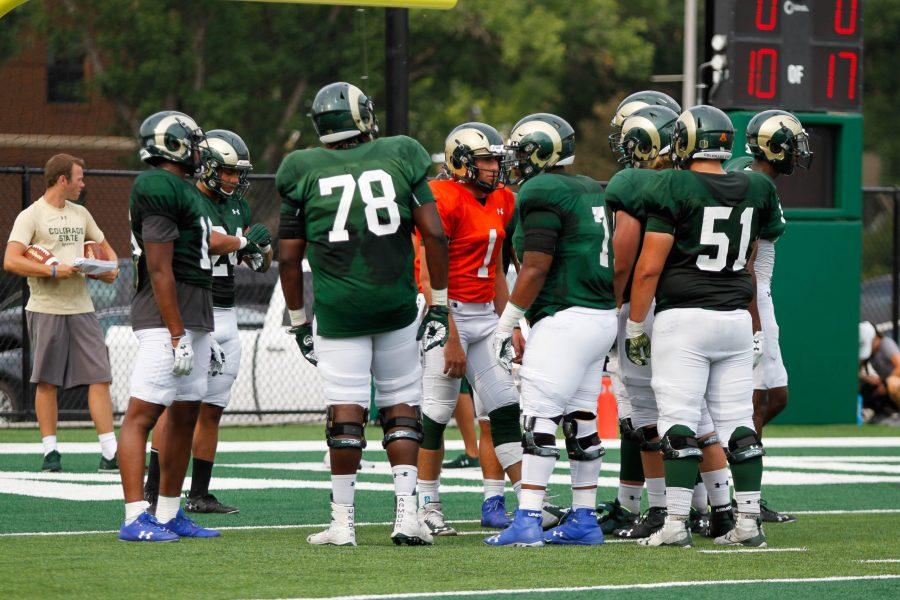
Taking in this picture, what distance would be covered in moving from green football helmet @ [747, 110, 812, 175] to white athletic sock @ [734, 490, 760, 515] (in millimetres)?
1982

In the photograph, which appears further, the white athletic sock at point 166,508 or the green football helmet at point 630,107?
the green football helmet at point 630,107

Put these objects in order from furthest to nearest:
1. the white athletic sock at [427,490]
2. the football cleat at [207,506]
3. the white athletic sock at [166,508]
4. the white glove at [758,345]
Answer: the football cleat at [207,506] → the white athletic sock at [427,490] → the white glove at [758,345] → the white athletic sock at [166,508]

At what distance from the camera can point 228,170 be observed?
8.80m

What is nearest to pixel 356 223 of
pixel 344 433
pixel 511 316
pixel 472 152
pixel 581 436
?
pixel 511 316

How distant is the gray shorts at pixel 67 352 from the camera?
11.3 m

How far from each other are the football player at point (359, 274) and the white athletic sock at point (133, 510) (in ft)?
2.63

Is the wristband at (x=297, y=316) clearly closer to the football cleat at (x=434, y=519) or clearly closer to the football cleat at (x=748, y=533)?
the football cleat at (x=434, y=519)

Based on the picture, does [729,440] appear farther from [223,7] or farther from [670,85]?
[670,85]

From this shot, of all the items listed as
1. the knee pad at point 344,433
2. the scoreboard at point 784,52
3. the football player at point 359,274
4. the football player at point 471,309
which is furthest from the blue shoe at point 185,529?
the scoreboard at point 784,52

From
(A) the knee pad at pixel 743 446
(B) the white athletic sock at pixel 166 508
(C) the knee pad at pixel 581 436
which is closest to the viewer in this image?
(A) the knee pad at pixel 743 446

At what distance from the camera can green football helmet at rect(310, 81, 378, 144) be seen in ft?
24.5

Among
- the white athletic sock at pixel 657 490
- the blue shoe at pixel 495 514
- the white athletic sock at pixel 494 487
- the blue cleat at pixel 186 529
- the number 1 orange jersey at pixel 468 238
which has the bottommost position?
the blue shoe at pixel 495 514

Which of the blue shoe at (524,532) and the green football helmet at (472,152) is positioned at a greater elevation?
the green football helmet at (472,152)

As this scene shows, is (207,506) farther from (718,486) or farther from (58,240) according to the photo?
(58,240)
